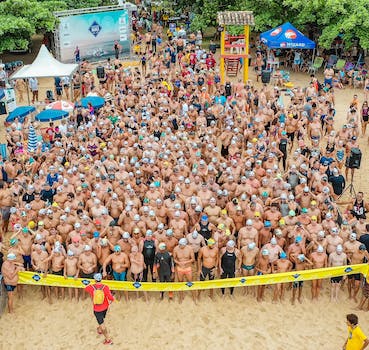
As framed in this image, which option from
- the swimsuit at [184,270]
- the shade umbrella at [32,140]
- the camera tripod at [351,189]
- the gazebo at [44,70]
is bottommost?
the camera tripod at [351,189]

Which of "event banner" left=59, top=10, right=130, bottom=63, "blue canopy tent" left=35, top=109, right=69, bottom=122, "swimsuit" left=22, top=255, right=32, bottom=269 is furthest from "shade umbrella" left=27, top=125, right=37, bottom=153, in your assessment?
"event banner" left=59, top=10, right=130, bottom=63

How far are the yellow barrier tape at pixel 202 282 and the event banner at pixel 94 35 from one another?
16.4 m

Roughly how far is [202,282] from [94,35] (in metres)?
17.9

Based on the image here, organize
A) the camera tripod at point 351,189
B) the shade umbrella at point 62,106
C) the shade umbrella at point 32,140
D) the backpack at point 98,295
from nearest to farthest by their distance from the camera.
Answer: the backpack at point 98,295 < the camera tripod at point 351,189 < the shade umbrella at point 32,140 < the shade umbrella at point 62,106

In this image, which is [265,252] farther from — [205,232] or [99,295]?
[99,295]

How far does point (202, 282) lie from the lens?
30.0 ft

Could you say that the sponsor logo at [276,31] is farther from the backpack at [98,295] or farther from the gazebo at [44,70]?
the backpack at [98,295]

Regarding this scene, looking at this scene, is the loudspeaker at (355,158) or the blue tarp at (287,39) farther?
the blue tarp at (287,39)

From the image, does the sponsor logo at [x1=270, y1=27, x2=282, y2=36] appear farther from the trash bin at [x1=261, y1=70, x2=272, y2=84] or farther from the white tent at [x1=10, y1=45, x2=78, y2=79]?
the white tent at [x1=10, y1=45, x2=78, y2=79]

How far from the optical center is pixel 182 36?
27.1 metres

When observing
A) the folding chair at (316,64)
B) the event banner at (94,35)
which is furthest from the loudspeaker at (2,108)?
the folding chair at (316,64)

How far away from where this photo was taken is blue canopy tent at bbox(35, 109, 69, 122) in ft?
49.0

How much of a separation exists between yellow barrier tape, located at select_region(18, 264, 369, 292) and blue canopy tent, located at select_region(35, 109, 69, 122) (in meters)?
6.80

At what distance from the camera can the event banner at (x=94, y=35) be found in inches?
925
